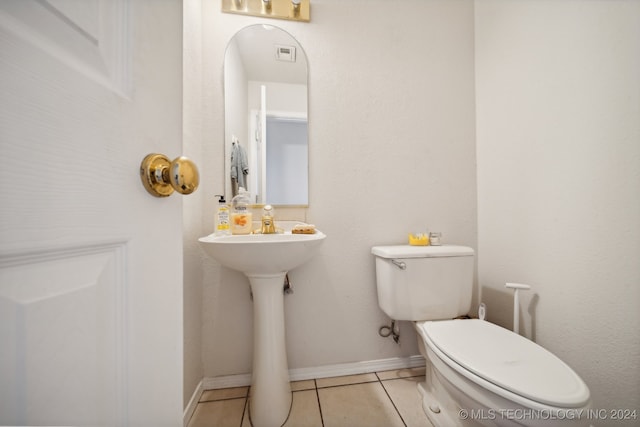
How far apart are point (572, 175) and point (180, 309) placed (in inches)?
54.0

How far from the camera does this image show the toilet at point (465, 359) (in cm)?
58

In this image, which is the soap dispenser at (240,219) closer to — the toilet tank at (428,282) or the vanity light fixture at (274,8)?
the toilet tank at (428,282)

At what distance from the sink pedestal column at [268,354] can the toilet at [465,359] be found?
0.53 m

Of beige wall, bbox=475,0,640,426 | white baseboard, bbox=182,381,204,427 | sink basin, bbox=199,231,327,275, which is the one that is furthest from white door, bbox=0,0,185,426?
beige wall, bbox=475,0,640,426

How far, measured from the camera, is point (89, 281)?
0.74 feet

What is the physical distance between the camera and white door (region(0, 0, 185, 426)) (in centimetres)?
17

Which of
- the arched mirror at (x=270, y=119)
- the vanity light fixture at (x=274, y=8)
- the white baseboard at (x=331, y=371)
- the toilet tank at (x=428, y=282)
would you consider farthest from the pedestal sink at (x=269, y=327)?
the vanity light fixture at (x=274, y=8)

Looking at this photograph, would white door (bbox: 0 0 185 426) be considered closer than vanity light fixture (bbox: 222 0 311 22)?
Yes

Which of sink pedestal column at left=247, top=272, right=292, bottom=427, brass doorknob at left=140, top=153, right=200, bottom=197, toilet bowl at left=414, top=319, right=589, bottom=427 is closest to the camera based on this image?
brass doorknob at left=140, top=153, right=200, bottom=197

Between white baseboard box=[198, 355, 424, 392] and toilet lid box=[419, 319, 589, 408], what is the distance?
48 cm

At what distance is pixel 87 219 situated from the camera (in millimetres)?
218

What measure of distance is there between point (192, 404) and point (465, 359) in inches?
43.7

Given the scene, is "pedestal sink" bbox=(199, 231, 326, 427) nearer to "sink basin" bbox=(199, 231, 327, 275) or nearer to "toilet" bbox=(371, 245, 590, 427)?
"sink basin" bbox=(199, 231, 327, 275)

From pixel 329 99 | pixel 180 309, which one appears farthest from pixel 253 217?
pixel 180 309
